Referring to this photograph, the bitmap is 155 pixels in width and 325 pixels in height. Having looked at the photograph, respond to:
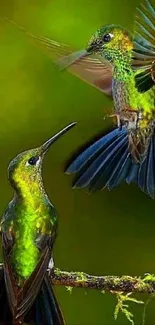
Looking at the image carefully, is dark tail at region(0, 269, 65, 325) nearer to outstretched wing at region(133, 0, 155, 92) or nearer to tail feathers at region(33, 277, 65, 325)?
tail feathers at region(33, 277, 65, 325)

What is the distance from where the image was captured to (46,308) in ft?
4.93

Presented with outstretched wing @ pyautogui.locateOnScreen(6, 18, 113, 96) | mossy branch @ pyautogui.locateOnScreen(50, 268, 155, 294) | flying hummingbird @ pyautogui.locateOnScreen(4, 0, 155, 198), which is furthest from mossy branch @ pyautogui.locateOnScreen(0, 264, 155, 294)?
outstretched wing @ pyautogui.locateOnScreen(6, 18, 113, 96)

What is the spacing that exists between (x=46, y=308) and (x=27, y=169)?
0.24 meters

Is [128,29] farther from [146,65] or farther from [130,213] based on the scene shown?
[130,213]

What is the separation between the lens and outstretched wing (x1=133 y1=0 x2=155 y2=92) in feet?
4.94

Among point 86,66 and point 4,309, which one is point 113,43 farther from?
point 4,309

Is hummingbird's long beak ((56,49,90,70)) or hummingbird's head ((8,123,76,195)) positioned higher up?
hummingbird's long beak ((56,49,90,70))

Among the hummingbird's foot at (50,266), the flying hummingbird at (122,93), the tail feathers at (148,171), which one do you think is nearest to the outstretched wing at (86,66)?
the flying hummingbird at (122,93)

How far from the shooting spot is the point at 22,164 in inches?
58.6

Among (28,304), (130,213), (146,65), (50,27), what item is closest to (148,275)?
(130,213)

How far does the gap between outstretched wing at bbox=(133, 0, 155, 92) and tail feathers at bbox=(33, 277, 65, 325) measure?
1.22 ft

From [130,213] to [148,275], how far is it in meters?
0.11

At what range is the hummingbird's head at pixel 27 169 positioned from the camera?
1.49 meters

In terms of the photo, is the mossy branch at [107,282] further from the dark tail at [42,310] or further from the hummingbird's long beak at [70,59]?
the hummingbird's long beak at [70,59]
